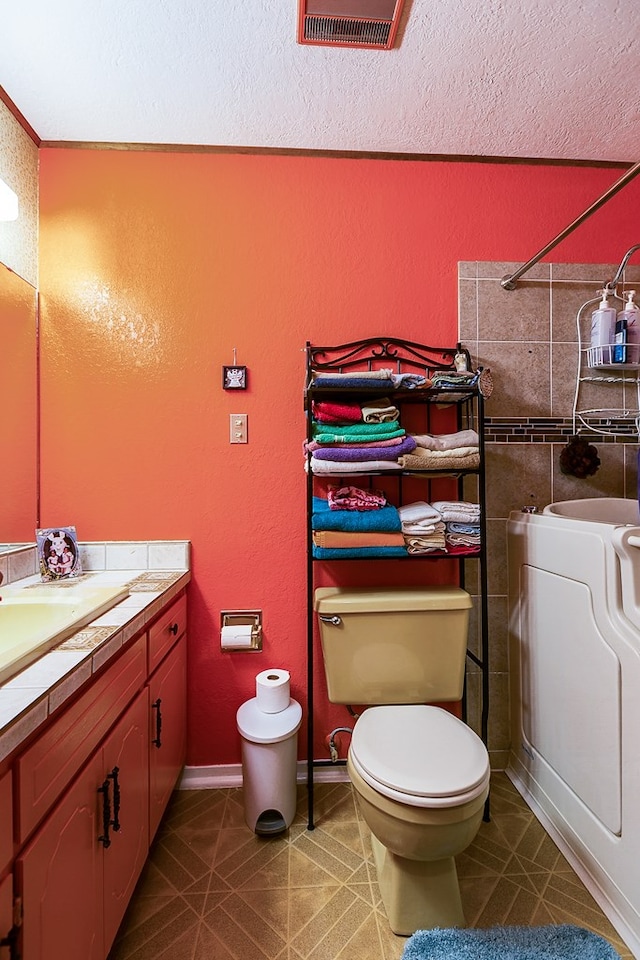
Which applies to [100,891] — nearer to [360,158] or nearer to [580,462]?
[580,462]

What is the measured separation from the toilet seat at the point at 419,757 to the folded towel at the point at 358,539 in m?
0.51

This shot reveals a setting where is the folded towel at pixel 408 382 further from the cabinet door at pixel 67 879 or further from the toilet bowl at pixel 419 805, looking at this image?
the cabinet door at pixel 67 879

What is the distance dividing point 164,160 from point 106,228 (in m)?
0.35

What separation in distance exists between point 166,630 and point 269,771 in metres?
0.57

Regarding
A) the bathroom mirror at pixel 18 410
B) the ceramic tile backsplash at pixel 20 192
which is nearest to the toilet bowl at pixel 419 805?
the bathroom mirror at pixel 18 410

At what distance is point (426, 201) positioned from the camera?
5.65 ft

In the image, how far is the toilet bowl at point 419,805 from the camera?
1022 mm

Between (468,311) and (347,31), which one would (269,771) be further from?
(347,31)

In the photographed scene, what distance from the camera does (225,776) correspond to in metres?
1.66

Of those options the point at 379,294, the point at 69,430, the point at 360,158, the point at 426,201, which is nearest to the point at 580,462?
the point at 379,294

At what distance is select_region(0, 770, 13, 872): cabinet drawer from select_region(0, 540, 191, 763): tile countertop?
1.7 inches

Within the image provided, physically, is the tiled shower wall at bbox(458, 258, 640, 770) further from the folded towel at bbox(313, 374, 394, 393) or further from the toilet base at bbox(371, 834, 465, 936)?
the toilet base at bbox(371, 834, 465, 936)

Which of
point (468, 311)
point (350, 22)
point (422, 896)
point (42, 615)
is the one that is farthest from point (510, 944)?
point (350, 22)

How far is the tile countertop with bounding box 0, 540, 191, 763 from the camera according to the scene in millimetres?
677
